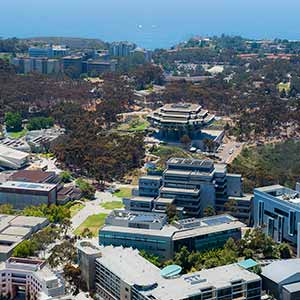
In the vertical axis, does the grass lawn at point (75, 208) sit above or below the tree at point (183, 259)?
below

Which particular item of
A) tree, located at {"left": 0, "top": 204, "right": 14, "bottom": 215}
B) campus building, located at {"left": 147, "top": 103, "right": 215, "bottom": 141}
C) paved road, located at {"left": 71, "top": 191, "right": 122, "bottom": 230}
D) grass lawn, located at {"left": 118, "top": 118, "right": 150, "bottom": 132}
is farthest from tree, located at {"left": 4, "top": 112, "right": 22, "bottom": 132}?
tree, located at {"left": 0, "top": 204, "right": 14, "bottom": 215}

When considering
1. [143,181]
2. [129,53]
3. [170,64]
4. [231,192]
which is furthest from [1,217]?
[129,53]

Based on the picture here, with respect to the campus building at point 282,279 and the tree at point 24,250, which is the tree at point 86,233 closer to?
the tree at point 24,250

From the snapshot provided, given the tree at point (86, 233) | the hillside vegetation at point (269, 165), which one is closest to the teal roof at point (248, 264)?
the tree at point (86, 233)

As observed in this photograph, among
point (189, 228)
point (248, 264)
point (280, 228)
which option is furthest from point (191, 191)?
point (248, 264)

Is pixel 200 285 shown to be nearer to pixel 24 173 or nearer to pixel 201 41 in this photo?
pixel 24 173
